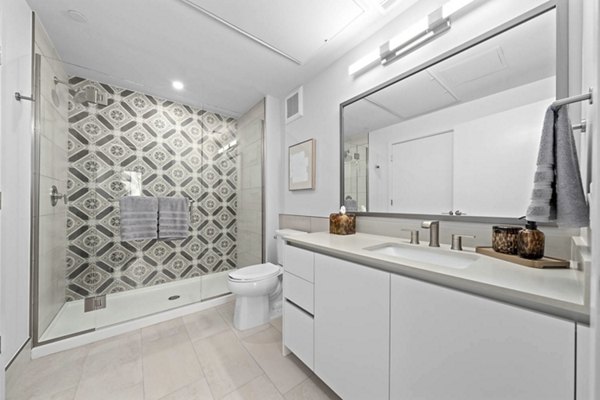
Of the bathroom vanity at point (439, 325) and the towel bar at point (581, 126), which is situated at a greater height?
the towel bar at point (581, 126)

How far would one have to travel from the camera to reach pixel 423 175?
1.28m

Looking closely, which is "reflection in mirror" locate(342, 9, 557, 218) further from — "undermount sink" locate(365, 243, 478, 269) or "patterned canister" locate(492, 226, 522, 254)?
"undermount sink" locate(365, 243, 478, 269)

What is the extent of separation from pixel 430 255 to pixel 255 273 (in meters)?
1.38

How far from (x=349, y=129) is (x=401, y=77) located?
476 millimetres

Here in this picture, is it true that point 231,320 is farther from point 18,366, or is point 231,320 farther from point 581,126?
point 581,126

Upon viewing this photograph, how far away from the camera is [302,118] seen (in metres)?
2.21

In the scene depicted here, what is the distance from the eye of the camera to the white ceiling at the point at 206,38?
1353 mm

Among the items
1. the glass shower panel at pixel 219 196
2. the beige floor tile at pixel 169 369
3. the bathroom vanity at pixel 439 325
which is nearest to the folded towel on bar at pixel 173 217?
the glass shower panel at pixel 219 196

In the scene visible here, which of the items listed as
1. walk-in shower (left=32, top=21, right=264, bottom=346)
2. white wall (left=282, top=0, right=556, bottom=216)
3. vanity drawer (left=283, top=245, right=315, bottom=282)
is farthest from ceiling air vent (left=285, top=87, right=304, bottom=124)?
vanity drawer (left=283, top=245, right=315, bottom=282)

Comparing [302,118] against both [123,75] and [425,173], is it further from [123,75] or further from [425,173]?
[123,75]

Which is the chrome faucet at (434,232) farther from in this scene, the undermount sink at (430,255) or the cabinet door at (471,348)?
the cabinet door at (471,348)

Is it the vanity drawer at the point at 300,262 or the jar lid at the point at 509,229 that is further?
the vanity drawer at the point at 300,262

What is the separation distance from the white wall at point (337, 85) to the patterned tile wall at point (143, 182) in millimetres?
1008

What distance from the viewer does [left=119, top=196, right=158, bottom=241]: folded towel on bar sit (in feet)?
7.05
